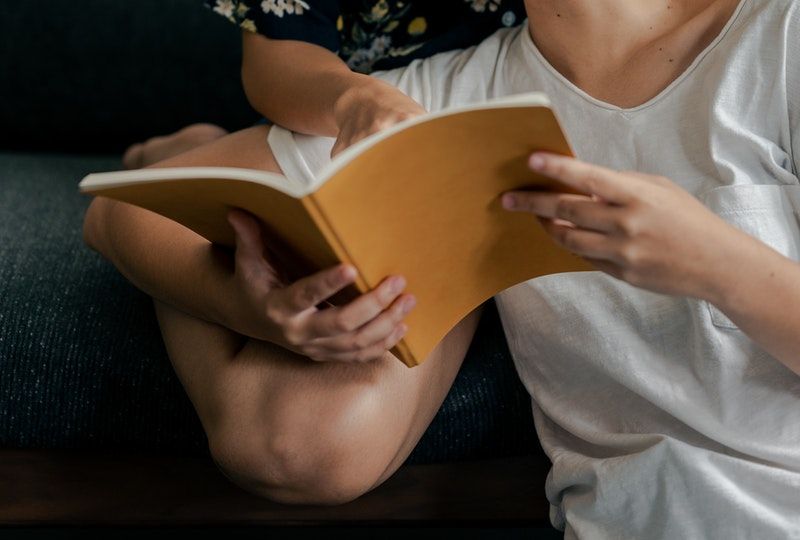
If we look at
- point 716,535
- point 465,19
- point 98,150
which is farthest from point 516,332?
point 98,150

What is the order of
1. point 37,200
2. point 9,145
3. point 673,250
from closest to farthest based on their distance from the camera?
1. point 673,250
2. point 37,200
3. point 9,145

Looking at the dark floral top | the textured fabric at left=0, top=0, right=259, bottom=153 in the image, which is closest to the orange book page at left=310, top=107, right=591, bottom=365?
the dark floral top

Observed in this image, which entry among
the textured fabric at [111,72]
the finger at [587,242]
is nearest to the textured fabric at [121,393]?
the finger at [587,242]

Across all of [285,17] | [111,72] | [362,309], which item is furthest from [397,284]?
[111,72]

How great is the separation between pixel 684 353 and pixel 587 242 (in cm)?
27

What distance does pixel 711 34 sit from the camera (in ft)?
3.20

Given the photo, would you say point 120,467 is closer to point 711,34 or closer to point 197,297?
point 197,297

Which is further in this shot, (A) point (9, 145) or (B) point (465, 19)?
(A) point (9, 145)

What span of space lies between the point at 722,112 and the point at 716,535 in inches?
15.2

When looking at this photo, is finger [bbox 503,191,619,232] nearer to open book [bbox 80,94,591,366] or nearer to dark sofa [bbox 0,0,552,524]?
open book [bbox 80,94,591,366]

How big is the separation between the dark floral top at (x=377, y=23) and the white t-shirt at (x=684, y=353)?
0.78ft

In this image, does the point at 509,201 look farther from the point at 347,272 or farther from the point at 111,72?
the point at 111,72

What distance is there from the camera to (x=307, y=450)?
913mm

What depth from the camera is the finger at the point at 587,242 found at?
708 mm
